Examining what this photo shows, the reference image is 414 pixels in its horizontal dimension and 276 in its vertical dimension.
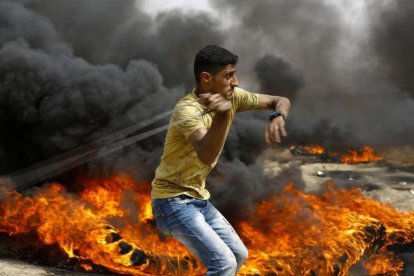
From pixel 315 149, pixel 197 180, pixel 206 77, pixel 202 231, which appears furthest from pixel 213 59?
pixel 315 149

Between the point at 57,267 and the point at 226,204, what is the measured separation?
3085 mm

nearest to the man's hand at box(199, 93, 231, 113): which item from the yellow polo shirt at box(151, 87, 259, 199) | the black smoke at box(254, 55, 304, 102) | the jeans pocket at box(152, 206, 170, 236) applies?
the yellow polo shirt at box(151, 87, 259, 199)

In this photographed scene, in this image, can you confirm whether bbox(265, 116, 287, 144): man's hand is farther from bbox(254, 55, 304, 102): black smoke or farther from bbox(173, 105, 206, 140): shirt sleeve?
bbox(254, 55, 304, 102): black smoke

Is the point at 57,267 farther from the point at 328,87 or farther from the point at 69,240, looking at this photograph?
the point at 328,87

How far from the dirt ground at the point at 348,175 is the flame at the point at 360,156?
1.21 feet

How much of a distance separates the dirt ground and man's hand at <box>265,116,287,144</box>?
4167 mm

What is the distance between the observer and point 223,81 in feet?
11.5

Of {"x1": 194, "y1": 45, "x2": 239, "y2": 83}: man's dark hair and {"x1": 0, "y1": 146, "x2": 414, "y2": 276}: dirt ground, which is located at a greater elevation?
{"x1": 0, "y1": 146, "x2": 414, "y2": 276}: dirt ground

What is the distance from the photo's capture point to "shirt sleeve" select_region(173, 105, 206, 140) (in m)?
3.19

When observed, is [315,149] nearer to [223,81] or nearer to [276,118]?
[276,118]

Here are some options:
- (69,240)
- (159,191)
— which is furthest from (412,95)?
(159,191)

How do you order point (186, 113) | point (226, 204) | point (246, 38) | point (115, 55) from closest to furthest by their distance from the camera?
point (186, 113) < point (226, 204) < point (115, 55) < point (246, 38)

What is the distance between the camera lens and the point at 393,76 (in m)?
20.4

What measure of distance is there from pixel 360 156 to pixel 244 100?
41.9 feet
